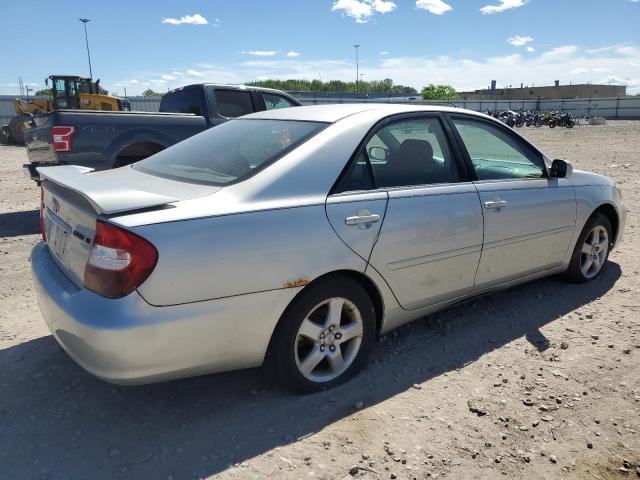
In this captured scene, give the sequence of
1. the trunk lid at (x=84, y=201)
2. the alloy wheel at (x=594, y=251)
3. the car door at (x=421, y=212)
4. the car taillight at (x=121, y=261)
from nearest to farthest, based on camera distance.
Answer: the car taillight at (x=121, y=261) < the trunk lid at (x=84, y=201) < the car door at (x=421, y=212) < the alloy wheel at (x=594, y=251)

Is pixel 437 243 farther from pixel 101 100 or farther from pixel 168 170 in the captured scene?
pixel 101 100

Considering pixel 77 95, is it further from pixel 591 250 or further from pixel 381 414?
pixel 381 414

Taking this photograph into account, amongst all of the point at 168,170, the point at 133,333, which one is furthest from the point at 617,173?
the point at 133,333

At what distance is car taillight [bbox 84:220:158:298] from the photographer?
2158 mm

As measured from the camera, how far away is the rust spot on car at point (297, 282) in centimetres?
249

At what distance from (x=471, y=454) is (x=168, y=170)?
227 cm

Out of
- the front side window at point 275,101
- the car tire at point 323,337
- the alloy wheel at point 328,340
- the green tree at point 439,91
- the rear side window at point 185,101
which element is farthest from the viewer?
the green tree at point 439,91

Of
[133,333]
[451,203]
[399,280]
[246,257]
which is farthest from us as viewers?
[451,203]

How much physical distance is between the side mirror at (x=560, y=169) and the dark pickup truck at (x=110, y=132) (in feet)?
16.9

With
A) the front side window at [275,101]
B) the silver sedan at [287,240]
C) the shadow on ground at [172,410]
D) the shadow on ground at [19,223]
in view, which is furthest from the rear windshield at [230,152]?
the front side window at [275,101]

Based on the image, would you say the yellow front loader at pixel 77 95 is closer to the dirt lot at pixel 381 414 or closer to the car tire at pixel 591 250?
the dirt lot at pixel 381 414

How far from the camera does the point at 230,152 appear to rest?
3.05m

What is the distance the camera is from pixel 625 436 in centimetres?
253

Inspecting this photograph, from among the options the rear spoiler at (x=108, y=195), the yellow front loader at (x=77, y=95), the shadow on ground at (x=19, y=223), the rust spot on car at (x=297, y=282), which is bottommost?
the shadow on ground at (x=19, y=223)
